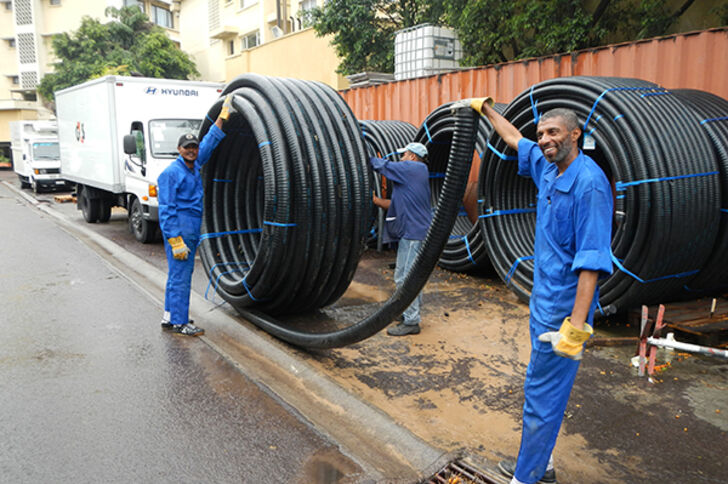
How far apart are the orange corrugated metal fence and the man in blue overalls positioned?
200 inches

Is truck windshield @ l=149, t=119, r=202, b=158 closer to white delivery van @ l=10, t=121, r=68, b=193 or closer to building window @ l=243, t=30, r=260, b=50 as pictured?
white delivery van @ l=10, t=121, r=68, b=193

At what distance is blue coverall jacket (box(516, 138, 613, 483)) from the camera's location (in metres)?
2.69

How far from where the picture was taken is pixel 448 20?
48.9 feet

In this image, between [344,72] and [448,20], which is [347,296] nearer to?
[448,20]

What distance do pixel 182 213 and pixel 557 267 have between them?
13.0 ft

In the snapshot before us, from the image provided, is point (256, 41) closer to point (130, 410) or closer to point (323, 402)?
point (130, 410)

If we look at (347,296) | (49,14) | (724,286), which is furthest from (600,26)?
(49,14)

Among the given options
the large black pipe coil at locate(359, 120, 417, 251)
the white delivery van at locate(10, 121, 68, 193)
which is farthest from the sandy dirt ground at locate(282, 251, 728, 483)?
the white delivery van at locate(10, 121, 68, 193)

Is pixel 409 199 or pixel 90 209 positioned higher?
pixel 409 199

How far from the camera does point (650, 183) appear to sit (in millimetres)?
5172

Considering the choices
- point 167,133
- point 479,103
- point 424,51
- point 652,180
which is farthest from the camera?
point 424,51

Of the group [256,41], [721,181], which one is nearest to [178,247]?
[721,181]

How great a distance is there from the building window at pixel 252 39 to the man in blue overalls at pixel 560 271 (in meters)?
32.9

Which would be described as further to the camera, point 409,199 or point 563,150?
point 409,199
